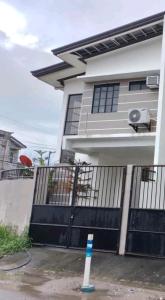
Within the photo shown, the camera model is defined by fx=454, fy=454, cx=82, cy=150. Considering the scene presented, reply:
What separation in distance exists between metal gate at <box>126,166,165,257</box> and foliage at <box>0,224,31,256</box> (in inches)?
129

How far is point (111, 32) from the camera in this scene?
52.1ft

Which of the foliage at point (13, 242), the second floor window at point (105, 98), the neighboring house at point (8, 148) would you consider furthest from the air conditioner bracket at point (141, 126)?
the neighboring house at point (8, 148)

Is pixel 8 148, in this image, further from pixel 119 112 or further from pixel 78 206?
pixel 78 206

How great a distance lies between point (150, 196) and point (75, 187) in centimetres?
207

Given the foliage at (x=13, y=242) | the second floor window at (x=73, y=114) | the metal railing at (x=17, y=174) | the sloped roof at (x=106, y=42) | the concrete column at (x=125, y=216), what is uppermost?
the sloped roof at (x=106, y=42)

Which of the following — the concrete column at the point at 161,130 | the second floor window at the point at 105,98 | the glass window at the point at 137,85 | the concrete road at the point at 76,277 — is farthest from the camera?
the second floor window at the point at 105,98

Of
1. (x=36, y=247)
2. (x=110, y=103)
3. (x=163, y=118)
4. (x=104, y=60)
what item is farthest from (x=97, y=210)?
(x=104, y=60)

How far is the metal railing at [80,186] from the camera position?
1179cm

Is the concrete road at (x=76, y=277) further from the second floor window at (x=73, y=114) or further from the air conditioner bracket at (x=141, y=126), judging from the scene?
the second floor window at (x=73, y=114)

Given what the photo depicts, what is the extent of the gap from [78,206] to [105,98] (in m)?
6.07

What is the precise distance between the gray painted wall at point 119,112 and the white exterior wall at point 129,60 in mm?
505

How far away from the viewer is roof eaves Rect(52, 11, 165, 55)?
1515cm

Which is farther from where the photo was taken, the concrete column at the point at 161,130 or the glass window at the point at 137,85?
the glass window at the point at 137,85

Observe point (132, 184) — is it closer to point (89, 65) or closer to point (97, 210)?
point (97, 210)
